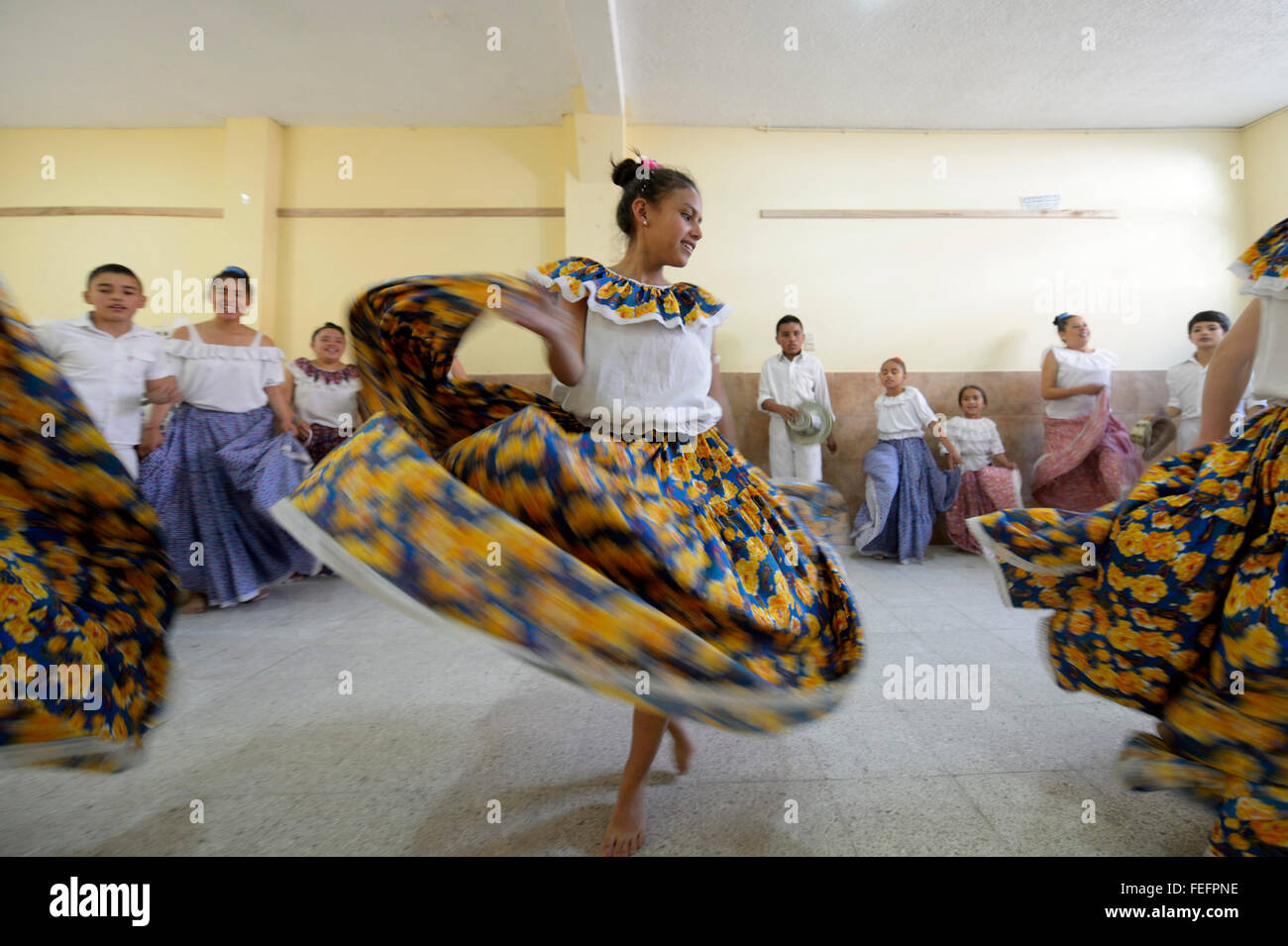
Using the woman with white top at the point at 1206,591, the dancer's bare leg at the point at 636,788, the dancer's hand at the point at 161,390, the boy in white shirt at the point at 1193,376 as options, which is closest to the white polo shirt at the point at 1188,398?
the boy in white shirt at the point at 1193,376

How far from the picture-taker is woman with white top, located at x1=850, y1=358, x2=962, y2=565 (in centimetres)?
437

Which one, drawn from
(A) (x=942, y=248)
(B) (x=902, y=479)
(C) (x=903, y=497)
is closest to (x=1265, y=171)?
(A) (x=942, y=248)

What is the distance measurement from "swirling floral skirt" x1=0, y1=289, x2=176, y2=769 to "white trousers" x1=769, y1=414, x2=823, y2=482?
3912mm

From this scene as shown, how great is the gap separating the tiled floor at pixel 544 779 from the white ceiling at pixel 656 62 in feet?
12.5

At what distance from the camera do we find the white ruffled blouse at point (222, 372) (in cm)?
306

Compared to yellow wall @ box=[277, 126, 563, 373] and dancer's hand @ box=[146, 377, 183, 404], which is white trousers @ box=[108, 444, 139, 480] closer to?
dancer's hand @ box=[146, 377, 183, 404]

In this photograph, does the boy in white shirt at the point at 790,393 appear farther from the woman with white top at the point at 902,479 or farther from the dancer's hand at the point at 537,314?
the dancer's hand at the point at 537,314

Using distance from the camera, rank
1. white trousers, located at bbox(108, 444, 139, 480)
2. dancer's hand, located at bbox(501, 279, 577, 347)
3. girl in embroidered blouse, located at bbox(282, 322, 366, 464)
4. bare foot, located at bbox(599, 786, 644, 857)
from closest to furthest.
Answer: dancer's hand, located at bbox(501, 279, 577, 347) → bare foot, located at bbox(599, 786, 644, 857) → white trousers, located at bbox(108, 444, 139, 480) → girl in embroidered blouse, located at bbox(282, 322, 366, 464)

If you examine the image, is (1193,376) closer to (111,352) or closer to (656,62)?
(656,62)

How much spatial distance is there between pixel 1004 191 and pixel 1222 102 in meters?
1.66

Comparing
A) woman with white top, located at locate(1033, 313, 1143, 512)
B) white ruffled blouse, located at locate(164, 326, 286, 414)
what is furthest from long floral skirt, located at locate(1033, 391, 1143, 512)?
white ruffled blouse, located at locate(164, 326, 286, 414)

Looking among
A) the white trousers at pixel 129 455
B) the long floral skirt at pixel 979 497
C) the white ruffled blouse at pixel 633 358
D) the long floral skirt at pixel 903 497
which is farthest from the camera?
the long floral skirt at pixel 979 497

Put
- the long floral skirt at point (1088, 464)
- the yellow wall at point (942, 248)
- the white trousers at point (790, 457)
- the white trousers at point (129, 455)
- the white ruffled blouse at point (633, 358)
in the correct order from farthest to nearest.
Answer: the yellow wall at point (942, 248) → the white trousers at point (790, 457) → the long floral skirt at point (1088, 464) → the white trousers at point (129, 455) → the white ruffled blouse at point (633, 358)

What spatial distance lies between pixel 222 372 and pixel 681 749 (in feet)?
9.83
